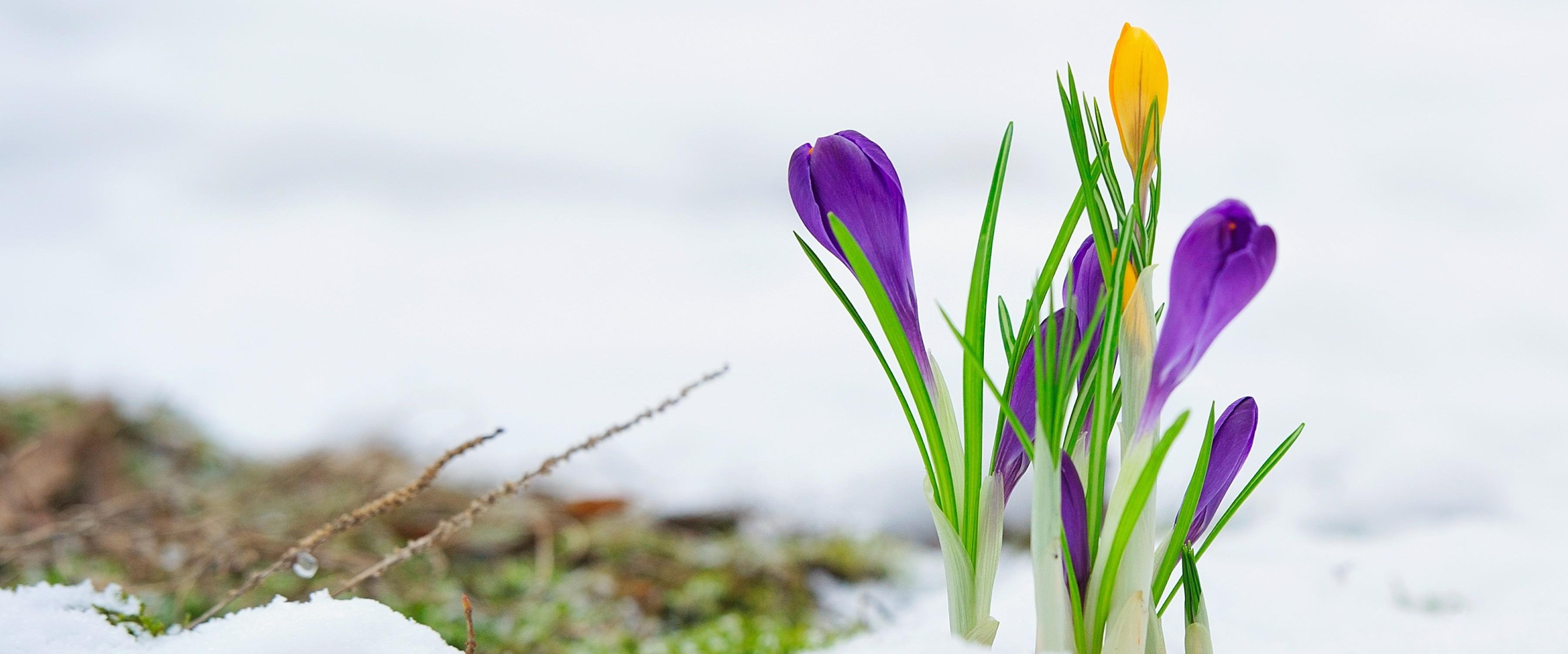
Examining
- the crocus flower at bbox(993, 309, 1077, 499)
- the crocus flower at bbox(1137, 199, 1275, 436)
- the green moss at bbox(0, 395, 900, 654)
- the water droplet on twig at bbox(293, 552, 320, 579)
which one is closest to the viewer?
the crocus flower at bbox(1137, 199, 1275, 436)

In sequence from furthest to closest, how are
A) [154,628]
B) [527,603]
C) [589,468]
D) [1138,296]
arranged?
[589,468] < [527,603] < [154,628] < [1138,296]

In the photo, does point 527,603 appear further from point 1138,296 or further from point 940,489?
point 1138,296

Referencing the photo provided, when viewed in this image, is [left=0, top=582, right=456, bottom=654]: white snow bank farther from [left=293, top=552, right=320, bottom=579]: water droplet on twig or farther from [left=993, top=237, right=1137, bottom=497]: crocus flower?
[left=993, top=237, right=1137, bottom=497]: crocus flower

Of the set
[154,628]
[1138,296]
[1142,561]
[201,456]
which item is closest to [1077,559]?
[1142,561]

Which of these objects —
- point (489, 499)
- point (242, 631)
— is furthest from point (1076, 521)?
point (242, 631)

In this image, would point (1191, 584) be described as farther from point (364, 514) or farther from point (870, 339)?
point (364, 514)

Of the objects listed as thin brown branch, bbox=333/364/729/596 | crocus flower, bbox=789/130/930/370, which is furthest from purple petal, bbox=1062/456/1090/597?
thin brown branch, bbox=333/364/729/596

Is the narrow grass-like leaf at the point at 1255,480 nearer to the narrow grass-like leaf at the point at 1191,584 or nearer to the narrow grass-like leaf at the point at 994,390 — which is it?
the narrow grass-like leaf at the point at 1191,584
